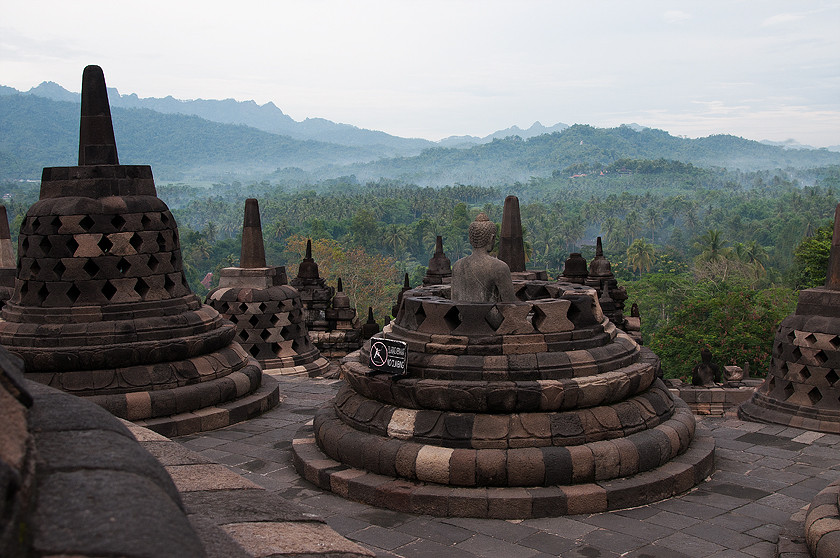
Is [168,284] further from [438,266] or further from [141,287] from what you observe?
[438,266]

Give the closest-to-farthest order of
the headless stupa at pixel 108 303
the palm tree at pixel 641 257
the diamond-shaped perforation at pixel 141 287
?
1. the headless stupa at pixel 108 303
2. the diamond-shaped perforation at pixel 141 287
3. the palm tree at pixel 641 257

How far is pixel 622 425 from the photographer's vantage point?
6.73 meters

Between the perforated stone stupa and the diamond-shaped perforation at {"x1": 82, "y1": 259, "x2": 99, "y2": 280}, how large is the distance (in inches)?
133

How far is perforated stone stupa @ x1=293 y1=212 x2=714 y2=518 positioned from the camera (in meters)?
6.25

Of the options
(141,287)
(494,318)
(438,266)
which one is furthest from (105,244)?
(438,266)

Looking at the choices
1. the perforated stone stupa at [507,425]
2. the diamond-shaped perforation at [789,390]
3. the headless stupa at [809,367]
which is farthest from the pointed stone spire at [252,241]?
the diamond-shaped perforation at [789,390]

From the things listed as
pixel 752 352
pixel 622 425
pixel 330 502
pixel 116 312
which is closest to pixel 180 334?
pixel 116 312

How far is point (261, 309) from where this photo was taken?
14.0 meters

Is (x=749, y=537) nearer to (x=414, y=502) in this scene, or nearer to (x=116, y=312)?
(x=414, y=502)

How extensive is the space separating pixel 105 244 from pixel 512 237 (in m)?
6.64

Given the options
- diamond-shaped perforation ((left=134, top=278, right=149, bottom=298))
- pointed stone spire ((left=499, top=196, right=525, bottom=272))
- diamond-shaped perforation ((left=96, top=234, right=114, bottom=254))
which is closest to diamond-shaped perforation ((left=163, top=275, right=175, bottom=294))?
diamond-shaped perforation ((left=134, top=278, right=149, bottom=298))

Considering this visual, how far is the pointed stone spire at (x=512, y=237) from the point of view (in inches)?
516

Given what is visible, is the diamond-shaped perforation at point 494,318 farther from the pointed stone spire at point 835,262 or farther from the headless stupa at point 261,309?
the headless stupa at point 261,309

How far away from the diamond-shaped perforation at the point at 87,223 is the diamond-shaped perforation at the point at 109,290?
2.10 feet
